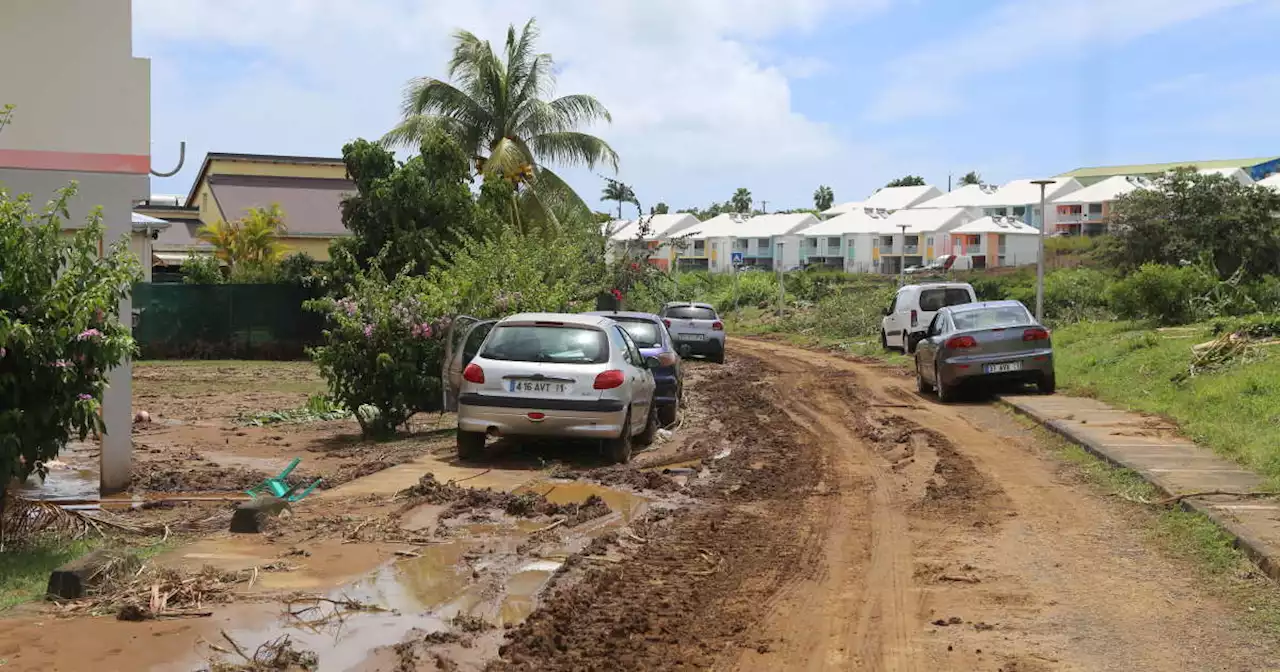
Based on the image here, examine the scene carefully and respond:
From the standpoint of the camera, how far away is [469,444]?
12.6 meters

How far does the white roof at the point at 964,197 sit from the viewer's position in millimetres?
101250

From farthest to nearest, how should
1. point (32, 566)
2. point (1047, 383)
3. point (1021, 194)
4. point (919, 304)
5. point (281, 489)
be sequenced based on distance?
point (1021, 194) < point (919, 304) < point (1047, 383) < point (281, 489) < point (32, 566)

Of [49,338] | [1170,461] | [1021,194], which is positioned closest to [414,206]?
[1170,461]

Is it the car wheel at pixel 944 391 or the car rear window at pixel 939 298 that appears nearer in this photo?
the car wheel at pixel 944 391

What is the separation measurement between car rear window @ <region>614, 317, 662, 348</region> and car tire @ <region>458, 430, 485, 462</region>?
16.7 feet

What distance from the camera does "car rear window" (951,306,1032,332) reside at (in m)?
19.8

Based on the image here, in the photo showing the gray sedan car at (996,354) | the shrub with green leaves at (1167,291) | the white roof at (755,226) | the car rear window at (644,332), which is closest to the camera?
the car rear window at (644,332)

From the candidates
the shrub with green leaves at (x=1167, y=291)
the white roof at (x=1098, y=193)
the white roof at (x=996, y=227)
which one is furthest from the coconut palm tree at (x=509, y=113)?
the white roof at (x=1098, y=193)

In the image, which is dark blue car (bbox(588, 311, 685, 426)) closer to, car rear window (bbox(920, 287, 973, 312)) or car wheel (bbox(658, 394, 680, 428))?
car wheel (bbox(658, 394, 680, 428))

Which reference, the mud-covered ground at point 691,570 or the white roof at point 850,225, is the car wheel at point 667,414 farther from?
the white roof at point 850,225

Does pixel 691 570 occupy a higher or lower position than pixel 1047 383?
lower

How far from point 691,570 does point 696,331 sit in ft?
74.8

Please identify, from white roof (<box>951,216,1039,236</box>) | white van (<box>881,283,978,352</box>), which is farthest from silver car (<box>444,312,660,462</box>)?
white roof (<box>951,216,1039,236</box>)

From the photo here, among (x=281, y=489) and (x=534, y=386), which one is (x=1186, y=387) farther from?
(x=281, y=489)
